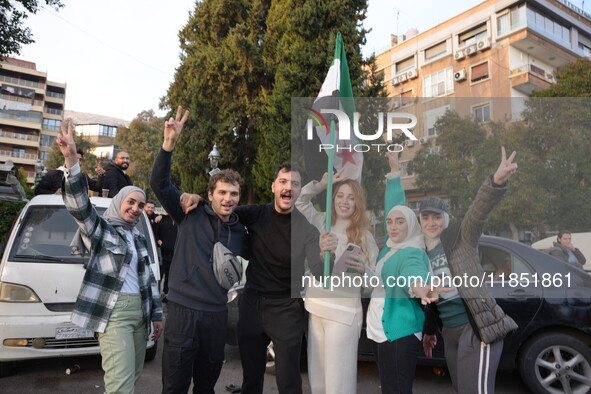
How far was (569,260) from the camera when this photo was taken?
2600 mm

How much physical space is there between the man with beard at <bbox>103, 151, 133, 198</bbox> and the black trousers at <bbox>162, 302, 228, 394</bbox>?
4.26 meters

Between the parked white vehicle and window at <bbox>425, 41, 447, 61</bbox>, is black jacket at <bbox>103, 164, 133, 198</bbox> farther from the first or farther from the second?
window at <bbox>425, 41, 447, 61</bbox>

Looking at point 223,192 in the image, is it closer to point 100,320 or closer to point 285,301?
point 285,301

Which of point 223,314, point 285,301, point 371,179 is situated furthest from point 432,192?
point 223,314

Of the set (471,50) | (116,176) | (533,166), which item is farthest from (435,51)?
(533,166)

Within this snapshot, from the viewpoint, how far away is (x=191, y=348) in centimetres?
276

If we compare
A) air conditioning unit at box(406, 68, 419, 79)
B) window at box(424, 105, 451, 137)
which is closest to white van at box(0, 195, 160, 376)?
window at box(424, 105, 451, 137)

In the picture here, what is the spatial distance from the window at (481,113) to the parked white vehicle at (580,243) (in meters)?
0.80

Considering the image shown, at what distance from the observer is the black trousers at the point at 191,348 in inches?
108

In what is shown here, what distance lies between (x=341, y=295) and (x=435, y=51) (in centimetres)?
3346

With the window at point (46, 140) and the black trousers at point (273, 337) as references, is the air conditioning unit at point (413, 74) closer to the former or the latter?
the black trousers at point (273, 337)

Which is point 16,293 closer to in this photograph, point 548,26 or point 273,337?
point 273,337

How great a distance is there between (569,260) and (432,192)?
88cm

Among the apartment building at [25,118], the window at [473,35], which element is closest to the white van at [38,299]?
the window at [473,35]
